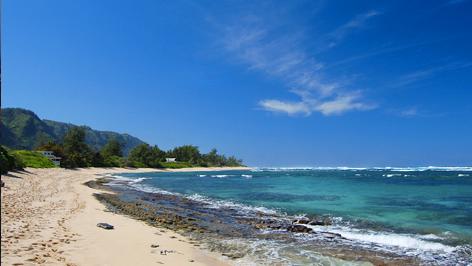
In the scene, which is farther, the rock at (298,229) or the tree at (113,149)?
the tree at (113,149)

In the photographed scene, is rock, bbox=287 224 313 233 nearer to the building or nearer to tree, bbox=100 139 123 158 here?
the building

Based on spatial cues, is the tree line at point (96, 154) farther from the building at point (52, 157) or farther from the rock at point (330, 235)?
the rock at point (330, 235)

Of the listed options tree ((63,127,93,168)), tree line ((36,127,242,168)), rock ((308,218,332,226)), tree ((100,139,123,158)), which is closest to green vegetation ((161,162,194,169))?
tree line ((36,127,242,168))

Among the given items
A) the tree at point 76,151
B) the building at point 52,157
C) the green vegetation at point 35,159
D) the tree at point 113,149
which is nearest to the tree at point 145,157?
the tree at point 113,149

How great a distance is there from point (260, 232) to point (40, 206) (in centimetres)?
1355

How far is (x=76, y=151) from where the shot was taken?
11781 centimetres

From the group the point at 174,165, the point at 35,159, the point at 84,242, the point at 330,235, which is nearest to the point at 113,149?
the point at 174,165

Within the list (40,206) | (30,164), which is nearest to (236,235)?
(40,206)

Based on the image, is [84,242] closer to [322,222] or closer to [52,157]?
[322,222]

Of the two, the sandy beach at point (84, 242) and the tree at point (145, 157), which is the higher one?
the tree at point (145, 157)

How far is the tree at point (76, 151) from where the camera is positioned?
107812 mm

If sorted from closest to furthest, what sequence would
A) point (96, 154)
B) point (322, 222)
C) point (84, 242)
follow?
point (84, 242) → point (322, 222) → point (96, 154)

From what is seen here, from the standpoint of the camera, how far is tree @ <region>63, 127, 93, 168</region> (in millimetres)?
107812

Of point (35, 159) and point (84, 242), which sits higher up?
point (35, 159)
